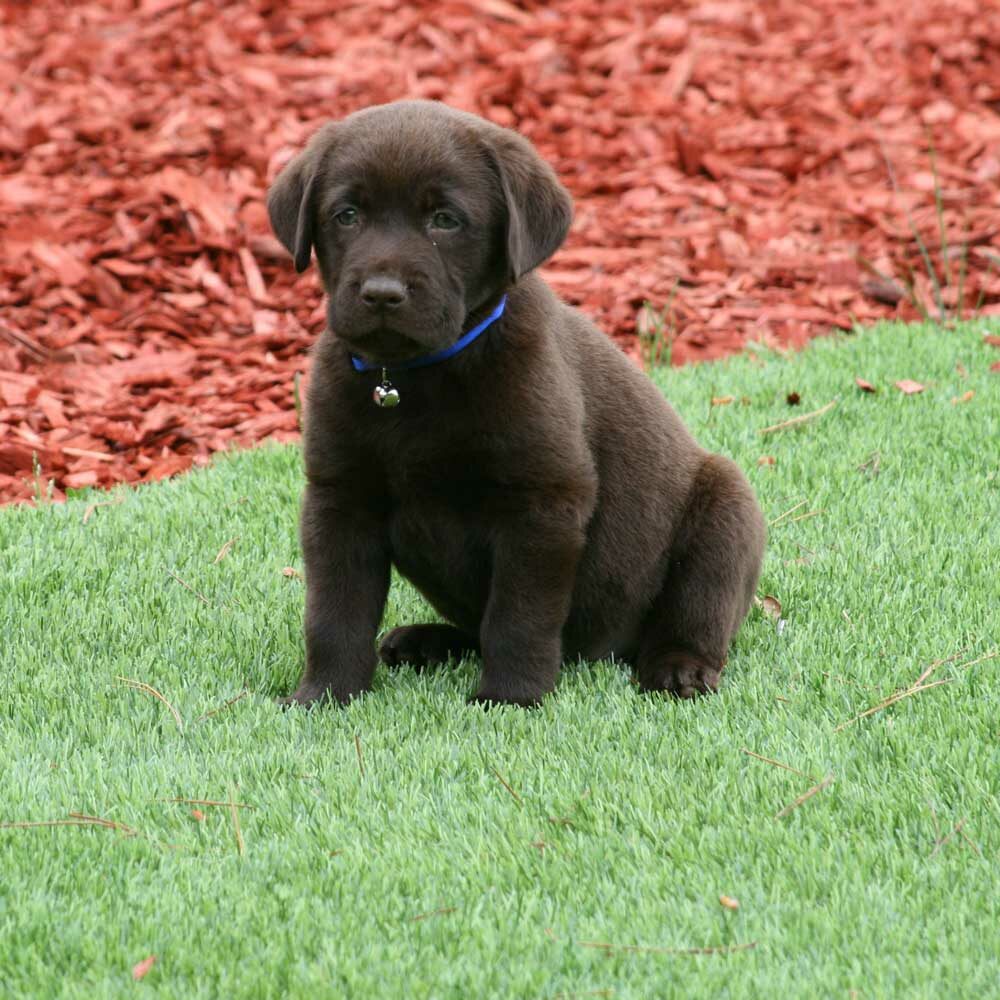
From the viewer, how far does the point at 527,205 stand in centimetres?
388

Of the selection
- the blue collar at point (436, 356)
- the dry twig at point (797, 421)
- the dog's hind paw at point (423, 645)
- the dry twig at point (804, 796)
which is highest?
the blue collar at point (436, 356)

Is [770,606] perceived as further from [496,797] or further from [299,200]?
[299,200]

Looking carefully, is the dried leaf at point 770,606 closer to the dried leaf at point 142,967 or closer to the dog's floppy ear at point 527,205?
the dog's floppy ear at point 527,205

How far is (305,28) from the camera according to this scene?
992 cm

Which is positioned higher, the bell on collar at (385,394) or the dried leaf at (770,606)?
the bell on collar at (385,394)

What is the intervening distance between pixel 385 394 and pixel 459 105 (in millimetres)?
5491

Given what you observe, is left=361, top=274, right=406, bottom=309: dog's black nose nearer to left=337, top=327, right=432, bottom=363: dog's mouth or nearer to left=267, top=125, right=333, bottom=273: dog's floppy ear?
left=337, top=327, right=432, bottom=363: dog's mouth

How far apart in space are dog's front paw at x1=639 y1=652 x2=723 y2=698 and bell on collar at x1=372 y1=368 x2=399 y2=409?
102 centimetres

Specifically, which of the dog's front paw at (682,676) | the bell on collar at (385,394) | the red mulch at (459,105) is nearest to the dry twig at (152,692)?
the bell on collar at (385,394)

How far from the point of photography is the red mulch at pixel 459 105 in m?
7.12

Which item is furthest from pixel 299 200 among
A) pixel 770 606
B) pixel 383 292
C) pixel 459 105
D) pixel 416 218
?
pixel 459 105

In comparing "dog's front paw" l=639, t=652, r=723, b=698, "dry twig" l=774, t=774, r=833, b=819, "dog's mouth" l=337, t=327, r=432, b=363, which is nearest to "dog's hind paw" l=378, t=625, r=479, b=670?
"dog's front paw" l=639, t=652, r=723, b=698

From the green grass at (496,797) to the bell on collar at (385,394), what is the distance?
2.52 ft

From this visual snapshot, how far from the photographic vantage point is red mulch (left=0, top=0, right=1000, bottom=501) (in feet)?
23.4
